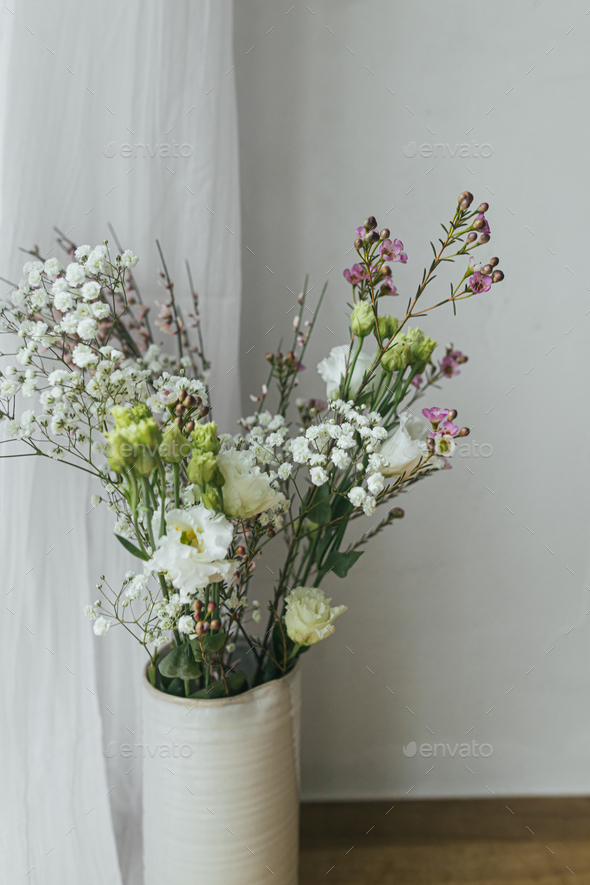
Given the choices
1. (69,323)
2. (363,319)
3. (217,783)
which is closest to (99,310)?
(69,323)

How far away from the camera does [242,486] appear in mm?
572

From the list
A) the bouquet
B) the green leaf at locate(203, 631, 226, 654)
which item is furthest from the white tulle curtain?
the green leaf at locate(203, 631, 226, 654)

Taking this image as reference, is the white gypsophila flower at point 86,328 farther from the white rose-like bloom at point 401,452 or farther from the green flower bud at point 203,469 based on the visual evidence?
the white rose-like bloom at point 401,452

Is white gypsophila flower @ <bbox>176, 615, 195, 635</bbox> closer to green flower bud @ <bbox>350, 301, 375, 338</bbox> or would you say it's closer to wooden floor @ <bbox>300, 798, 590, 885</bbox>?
green flower bud @ <bbox>350, 301, 375, 338</bbox>

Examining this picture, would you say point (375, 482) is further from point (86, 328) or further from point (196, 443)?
point (86, 328)

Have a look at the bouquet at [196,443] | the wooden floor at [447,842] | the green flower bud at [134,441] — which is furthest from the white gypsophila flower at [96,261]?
the wooden floor at [447,842]

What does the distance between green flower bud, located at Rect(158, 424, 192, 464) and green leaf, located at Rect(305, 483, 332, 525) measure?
7.8 inches

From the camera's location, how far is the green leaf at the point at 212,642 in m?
0.63

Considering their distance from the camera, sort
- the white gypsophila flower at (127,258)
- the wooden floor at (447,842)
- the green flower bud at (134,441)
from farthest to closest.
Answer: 1. the wooden floor at (447,842)
2. the white gypsophila flower at (127,258)
3. the green flower bud at (134,441)

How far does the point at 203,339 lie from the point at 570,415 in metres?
0.62

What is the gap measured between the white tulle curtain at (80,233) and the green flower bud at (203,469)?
0.21 meters

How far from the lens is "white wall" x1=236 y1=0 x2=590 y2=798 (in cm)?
98

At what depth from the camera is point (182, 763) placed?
0.67 m

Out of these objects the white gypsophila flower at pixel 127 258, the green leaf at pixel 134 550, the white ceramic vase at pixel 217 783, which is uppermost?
the white gypsophila flower at pixel 127 258
